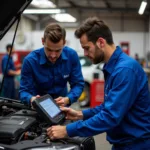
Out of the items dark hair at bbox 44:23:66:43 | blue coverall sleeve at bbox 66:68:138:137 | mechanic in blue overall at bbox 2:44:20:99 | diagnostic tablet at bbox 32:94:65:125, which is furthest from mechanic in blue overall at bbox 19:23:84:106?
mechanic in blue overall at bbox 2:44:20:99

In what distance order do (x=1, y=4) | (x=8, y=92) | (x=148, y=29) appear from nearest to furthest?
(x=1, y=4)
(x=8, y=92)
(x=148, y=29)

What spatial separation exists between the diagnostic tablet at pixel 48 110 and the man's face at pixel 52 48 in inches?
19.4

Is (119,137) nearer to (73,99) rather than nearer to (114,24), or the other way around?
(73,99)

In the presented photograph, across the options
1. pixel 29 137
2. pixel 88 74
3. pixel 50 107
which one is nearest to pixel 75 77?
pixel 50 107

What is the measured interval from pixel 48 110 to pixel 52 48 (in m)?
0.63

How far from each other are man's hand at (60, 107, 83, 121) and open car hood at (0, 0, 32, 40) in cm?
74

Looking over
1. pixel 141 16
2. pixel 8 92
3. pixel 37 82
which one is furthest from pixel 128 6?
pixel 37 82

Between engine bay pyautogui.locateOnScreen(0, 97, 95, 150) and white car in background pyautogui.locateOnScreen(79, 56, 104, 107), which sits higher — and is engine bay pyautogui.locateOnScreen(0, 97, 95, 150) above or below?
above

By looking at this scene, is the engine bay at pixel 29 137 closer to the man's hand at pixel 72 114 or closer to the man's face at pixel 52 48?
the man's hand at pixel 72 114

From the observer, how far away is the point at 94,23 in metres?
2.11

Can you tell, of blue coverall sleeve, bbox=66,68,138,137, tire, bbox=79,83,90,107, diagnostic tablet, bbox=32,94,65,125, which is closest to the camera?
blue coverall sleeve, bbox=66,68,138,137

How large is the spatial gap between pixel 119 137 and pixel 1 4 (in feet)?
4.14

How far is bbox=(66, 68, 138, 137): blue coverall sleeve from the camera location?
1988mm

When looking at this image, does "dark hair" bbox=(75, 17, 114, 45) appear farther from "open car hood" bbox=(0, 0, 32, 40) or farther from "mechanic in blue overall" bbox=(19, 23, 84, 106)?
"mechanic in blue overall" bbox=(19, 23, 84, 106)
